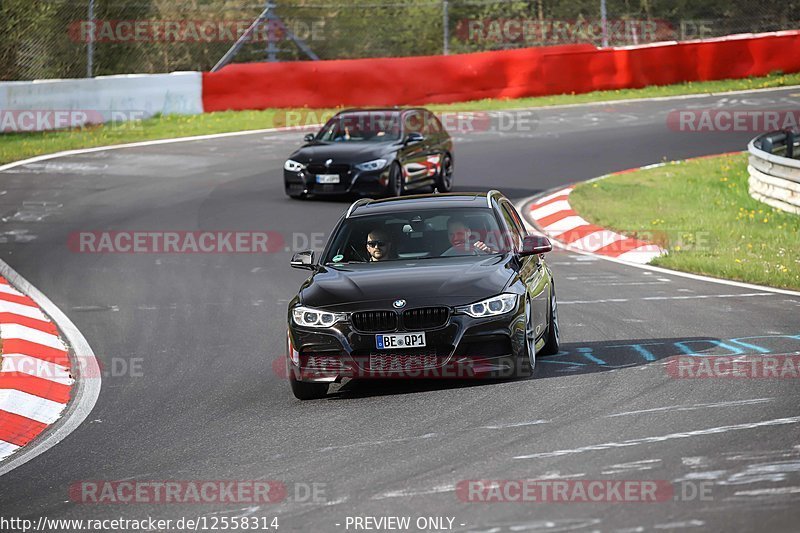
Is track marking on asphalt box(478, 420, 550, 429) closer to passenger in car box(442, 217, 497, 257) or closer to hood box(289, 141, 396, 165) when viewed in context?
passenger in car box(442, 217, 497, 257)

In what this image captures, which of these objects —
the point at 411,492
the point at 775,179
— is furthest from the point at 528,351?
the point at 775,179

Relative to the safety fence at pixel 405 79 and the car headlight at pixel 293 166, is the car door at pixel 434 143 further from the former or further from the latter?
the safety fence at pixel 405 79

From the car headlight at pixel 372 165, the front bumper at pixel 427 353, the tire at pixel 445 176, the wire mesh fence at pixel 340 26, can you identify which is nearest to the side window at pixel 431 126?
the tire at pixel 445 176

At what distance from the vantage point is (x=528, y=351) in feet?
33.7

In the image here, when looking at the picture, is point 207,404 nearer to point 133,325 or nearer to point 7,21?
point 133,325

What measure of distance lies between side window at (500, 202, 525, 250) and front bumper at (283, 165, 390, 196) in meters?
9.31

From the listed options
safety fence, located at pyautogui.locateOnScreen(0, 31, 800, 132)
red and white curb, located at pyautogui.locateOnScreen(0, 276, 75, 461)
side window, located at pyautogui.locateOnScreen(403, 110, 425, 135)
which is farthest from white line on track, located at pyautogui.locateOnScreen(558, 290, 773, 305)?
safety fence, located at pyautogui.locateOnScreen(0, 31, 800, 132)

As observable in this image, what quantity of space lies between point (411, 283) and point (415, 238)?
117 cm

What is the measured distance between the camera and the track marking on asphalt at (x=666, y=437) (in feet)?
26.1

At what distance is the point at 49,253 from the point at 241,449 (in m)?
10.4

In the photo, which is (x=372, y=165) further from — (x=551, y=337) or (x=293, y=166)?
(x=551, y=337)

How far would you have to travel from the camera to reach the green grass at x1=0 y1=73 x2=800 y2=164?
2902cm

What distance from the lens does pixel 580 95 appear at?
35.5 metres

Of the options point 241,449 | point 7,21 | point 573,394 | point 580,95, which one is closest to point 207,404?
point 241,449
